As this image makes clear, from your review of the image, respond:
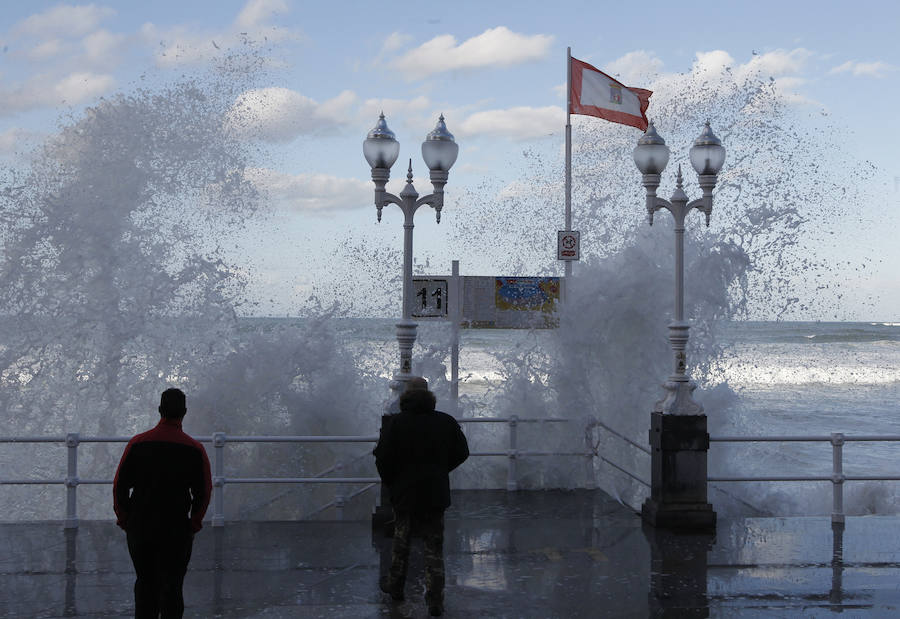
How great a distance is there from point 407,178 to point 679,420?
3839 mm

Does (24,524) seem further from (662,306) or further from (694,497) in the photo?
(662,306)

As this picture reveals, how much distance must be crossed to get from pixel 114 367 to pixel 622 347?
837 cm

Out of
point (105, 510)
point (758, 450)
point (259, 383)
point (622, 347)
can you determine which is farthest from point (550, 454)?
point (758, 450)

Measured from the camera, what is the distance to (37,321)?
49.6ft

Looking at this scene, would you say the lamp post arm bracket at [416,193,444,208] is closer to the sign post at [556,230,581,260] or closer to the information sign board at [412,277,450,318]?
the information sign board at [412,277,450,318]

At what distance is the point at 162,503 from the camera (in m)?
5.10

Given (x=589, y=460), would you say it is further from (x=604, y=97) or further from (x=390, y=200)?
(x=604, y=97)

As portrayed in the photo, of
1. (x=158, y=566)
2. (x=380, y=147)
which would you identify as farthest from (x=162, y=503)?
(x=380, y=147)

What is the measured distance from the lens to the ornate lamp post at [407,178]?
30.8 ft

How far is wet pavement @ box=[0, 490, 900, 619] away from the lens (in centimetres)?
662

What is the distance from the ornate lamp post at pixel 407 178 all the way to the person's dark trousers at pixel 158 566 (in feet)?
14.2

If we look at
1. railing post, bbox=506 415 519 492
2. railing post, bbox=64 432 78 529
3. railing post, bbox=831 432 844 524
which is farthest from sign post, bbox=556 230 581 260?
railing post, bbox=64 432 78 529

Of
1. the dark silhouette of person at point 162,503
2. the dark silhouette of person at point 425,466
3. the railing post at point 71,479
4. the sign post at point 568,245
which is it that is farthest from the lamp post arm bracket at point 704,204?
the railing post at point 71,479

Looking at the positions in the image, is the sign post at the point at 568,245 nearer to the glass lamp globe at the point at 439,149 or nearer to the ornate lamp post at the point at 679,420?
the ornate lamp post at the point at 679,420
